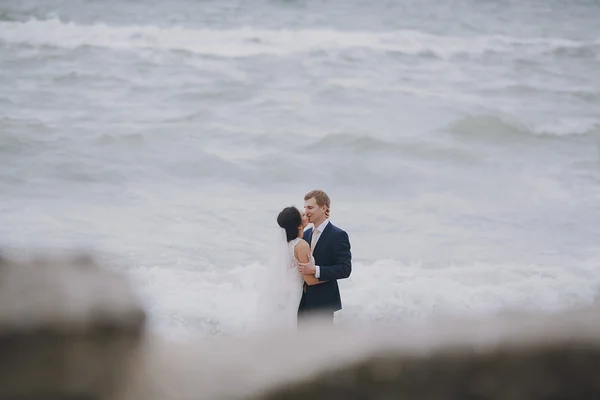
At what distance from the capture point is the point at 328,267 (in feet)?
9.44

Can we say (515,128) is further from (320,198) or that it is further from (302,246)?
(302,246)

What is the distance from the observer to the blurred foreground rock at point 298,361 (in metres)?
0.54

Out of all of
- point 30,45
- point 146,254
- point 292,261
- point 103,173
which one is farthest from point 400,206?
point 30,45

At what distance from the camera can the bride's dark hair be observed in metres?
2.89

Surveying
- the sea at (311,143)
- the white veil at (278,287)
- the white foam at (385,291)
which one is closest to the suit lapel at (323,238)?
the white veil at (278,287)

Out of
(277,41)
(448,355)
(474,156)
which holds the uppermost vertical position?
(277,41)

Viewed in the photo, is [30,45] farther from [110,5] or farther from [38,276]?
[38,276]

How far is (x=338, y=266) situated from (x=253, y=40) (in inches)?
448

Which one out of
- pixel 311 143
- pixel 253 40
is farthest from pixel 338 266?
pixel 253 40

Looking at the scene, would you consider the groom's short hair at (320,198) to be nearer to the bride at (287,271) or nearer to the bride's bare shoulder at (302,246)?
the bride at (287,271)

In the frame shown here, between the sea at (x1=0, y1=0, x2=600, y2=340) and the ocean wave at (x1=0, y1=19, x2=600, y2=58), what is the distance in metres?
0.05

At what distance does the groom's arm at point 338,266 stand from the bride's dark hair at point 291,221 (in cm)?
16

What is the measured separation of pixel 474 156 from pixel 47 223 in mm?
5555

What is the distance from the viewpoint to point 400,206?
8.73 metres
